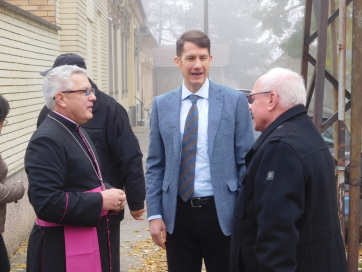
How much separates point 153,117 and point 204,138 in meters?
0.41

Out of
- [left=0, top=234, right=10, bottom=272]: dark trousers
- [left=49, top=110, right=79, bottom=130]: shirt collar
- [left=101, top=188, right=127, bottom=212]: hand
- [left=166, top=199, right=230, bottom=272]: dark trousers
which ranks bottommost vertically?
[left=0, top=234, right=10, bottom=272]: dark trousers

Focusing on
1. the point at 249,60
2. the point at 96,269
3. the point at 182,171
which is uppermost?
the point at 249,60

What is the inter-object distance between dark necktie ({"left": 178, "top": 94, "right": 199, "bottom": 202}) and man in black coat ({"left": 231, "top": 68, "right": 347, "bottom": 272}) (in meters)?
0.68

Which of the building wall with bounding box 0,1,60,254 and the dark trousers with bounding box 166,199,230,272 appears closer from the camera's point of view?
the dark trousers with bounding box 166,199,230,272

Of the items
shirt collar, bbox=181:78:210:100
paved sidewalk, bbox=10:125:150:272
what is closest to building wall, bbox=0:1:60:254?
paved sidewalk, bbox=10:125:150:272

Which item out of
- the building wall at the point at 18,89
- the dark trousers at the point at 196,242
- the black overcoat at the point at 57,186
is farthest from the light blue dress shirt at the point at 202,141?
the building wall at the point at 18,89

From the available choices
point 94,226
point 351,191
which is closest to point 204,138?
point 94,226

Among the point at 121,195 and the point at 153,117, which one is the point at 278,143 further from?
the point at 153,117

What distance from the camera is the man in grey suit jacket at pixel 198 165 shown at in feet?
11.9

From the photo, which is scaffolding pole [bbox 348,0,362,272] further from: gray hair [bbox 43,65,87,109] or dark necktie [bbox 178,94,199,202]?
gray hair [bbox 43,65,87,109]

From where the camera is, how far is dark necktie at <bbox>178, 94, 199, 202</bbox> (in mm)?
3631

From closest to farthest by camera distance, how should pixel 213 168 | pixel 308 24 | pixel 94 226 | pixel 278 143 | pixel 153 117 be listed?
pixel 278 143
pixel 94 226
pixel 213 168
pixel 153 117
pixel 308 24

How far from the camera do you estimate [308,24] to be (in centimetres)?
588

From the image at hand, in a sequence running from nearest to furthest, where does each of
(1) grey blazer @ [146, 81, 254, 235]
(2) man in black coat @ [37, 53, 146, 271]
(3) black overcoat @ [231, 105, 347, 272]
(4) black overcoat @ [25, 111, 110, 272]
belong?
(3) black overcoat @ [231, 105, 347, 272] < (4) black overcoat @ [25, 111, 110, 272] < (1) grey blazer @ [146, 81, 254, 235] < (2) man in black coat @ [37, 53, 146, 271]
